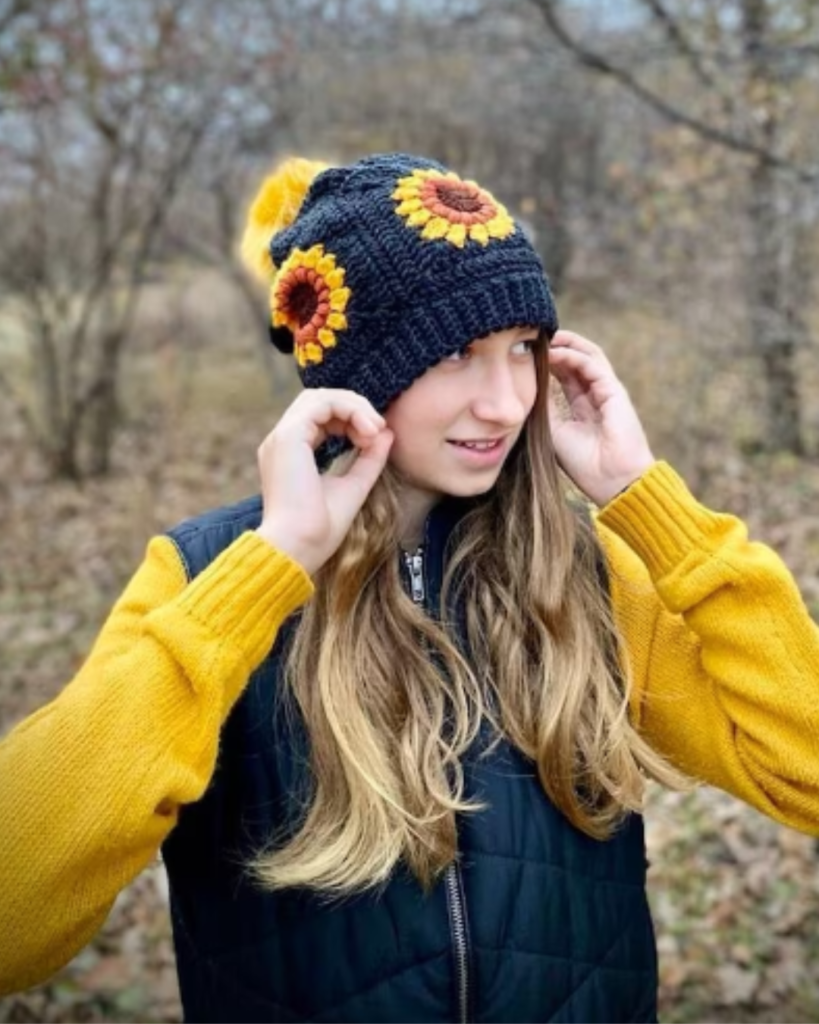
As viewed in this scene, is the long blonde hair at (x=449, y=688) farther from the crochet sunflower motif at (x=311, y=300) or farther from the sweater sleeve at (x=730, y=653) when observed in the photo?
the crochet sunflower motif at (x=311, y=300)

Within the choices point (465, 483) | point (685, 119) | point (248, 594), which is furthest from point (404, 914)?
point (685, 119)

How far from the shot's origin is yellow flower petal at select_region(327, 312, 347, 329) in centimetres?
178

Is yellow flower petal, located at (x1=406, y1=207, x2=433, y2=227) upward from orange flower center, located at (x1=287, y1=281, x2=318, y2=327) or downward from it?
upward

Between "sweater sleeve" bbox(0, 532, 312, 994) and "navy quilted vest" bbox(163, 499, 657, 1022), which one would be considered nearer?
"sweater sleeve" bbox(0, 532, 312, 994)

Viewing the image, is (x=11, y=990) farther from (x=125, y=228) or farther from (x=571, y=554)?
(x=125, y=228)

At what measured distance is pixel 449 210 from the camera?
1758 mm

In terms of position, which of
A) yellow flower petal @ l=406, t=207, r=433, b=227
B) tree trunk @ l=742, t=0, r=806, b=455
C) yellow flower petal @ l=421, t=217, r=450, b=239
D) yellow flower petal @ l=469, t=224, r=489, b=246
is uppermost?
yellow flower petal @ l=406, t=207, r=433, b=227

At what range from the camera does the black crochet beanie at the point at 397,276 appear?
172 cm

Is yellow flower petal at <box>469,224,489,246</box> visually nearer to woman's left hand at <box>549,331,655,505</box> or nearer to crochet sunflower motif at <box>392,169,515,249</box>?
crochet sunflower motif at <box>392,169,515,249</box>

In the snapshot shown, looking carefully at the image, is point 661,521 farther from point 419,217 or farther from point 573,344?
point 419,217

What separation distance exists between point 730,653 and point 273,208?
1.25m

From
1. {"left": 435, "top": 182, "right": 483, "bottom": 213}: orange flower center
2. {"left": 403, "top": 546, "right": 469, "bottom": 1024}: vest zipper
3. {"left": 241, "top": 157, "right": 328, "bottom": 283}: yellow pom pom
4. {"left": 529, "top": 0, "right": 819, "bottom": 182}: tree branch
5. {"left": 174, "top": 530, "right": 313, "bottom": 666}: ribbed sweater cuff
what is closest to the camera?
{"left": 174, "top": 530, "right": 313, "bottom": 666}: ribbed sweater cuff

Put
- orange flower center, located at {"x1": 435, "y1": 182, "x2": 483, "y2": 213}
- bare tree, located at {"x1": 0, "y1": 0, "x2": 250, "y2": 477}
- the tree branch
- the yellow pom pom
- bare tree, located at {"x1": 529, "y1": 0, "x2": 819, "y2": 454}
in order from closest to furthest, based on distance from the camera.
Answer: orange flower center, located at {"x1": 435, "y1": 182, "x2": 483, "y2": 213}, the yellow pom pom, the tree branch, bare tree, located at {"x1": 529, "y1": 0, "x2": 819, "y2": 454}, bare tree, located at {"x1": 0, "y1": 0, "x2": 250, "y2": 477}

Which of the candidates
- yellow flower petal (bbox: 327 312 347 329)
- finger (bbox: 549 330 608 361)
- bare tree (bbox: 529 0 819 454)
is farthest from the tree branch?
yellow flower petal (bbox: 327 312 347 329)
